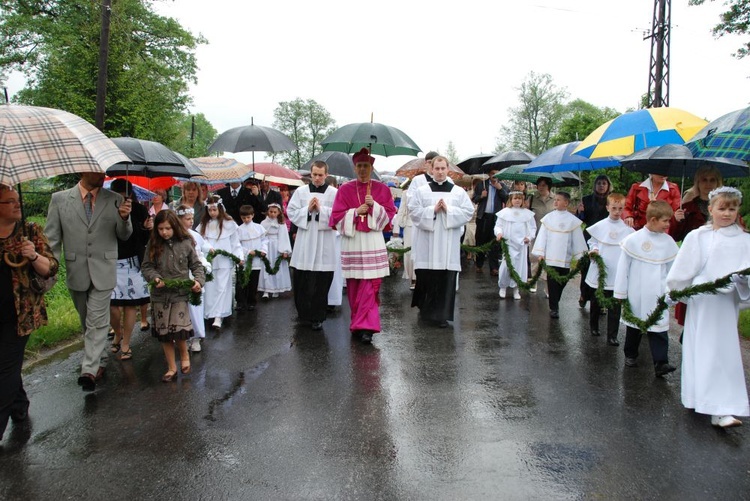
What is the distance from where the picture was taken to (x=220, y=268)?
297 inches

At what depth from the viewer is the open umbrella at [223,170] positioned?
1003 centimetres

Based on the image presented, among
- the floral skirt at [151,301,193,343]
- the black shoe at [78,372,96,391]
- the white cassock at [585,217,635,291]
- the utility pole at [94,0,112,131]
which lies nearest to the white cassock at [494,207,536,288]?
the white cassock at [585,217,635,291]

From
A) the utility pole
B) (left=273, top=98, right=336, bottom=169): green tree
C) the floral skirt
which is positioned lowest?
the floral skirt

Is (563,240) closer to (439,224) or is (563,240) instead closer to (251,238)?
(439,224)

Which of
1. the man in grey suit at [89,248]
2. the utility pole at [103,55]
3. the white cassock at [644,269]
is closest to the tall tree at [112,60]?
the utility pole at [103,55]

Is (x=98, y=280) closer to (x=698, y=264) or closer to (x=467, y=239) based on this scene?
(x=698, y=264)

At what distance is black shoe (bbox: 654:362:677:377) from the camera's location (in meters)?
5.40

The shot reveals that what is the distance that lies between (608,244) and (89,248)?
20.0ft

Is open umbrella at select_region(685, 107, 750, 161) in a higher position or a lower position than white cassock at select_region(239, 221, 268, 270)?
higher

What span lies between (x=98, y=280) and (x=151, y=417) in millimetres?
1476

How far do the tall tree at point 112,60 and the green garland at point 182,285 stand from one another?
15197mm

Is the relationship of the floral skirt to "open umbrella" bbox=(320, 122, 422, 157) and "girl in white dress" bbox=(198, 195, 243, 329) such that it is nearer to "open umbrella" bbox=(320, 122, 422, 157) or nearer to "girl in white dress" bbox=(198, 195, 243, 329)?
"girl in white dress" bbox=(198, 195, 243, 329)

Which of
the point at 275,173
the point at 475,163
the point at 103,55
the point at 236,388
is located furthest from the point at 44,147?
the point at 475,163

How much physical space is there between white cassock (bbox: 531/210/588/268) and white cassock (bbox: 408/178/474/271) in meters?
1.68
